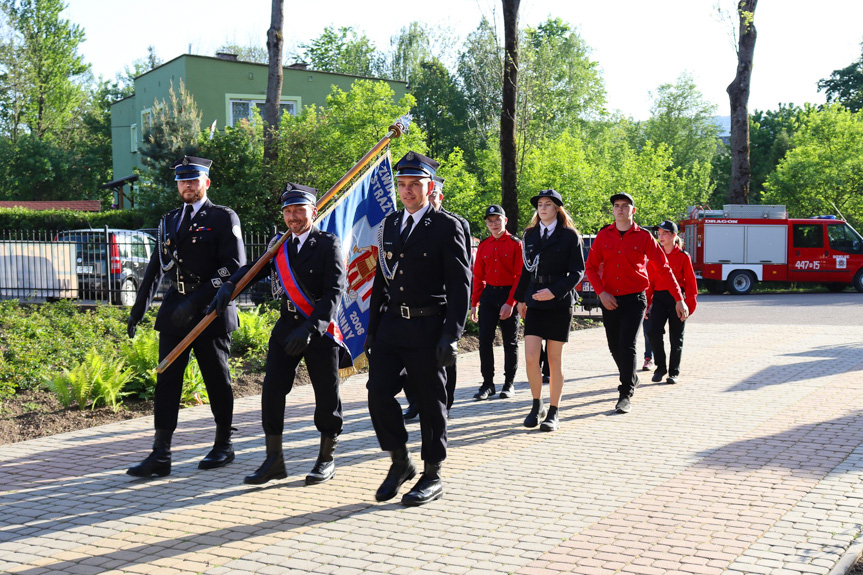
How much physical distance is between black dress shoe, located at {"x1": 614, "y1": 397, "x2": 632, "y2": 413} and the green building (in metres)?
31.7

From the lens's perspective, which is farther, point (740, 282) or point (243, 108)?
point (243, 108)

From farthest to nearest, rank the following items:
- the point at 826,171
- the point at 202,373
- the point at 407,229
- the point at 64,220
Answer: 1. the point at 826,171
2. the point at 64,220
3. the point at 202,373
4. the point at 407,229

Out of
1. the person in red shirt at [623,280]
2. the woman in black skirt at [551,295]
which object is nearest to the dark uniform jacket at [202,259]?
the woman in black skirt at [551,295]

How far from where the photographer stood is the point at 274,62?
22609mm

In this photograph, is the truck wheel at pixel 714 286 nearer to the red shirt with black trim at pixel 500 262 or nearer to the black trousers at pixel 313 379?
the red shirt with black trim at pixel 500 262

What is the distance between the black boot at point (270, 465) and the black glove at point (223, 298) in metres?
0.92

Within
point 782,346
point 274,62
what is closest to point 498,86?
point 274,62

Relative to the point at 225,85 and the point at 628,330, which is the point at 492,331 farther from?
the point at 225,85

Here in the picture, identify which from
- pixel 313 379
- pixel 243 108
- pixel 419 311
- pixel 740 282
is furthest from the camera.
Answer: pixel 243 108

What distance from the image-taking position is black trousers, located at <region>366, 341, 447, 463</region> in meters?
5.46

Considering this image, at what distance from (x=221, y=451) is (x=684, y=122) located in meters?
65.0

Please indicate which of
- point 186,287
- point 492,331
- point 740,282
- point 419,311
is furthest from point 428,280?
point 740,282

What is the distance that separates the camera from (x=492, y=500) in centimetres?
550

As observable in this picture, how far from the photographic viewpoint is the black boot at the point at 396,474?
551 cm
